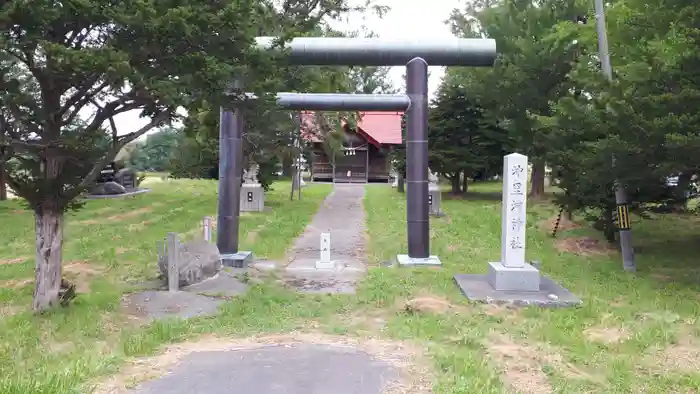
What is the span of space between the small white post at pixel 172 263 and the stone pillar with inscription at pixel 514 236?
4.65 meters

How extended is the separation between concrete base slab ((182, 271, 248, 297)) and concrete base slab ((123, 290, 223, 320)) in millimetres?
237

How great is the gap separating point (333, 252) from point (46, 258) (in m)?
6.81

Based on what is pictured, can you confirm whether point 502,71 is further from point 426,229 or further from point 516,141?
point 426,229

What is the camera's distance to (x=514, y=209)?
931 centimetres

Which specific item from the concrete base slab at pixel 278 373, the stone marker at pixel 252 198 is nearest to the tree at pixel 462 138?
the stone marker at pixel 252 198

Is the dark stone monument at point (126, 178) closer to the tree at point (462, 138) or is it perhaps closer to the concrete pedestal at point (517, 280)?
the tree at point (462, 138)

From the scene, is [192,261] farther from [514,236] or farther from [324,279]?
[514,236]

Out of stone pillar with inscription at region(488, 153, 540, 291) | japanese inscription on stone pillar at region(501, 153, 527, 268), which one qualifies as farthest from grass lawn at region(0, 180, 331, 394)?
japanese inscription on stone pillar at region(501, 153, 527, 268)

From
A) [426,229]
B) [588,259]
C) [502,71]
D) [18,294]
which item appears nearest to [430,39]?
[426,229]

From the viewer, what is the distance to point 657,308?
8219mm

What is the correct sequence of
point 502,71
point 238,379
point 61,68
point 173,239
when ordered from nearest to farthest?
point 238,379 < point 61,68 < point 173,239 < point 502,71

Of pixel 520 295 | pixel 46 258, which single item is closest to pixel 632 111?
pixel 520 295

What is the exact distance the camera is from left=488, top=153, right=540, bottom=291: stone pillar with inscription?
358 inches

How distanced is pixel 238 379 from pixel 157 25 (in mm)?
3564
